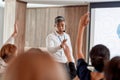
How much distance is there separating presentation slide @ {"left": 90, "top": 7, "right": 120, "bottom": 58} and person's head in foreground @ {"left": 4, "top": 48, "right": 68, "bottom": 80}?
18.7ft

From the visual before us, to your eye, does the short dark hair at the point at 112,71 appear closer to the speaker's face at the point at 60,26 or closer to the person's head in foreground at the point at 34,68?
the person's head in foreground at the point at 34,68

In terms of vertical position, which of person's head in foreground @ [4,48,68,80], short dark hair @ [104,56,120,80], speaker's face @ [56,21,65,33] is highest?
speaker's face @ [56,21,65,33]

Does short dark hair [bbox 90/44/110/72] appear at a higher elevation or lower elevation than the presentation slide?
lower

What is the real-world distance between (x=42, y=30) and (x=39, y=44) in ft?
1.40

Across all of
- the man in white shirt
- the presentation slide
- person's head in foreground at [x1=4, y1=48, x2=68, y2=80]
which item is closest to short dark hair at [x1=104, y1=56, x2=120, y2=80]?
person's head in foreground at [x1=4, y1=48, x2=68, y2=80]

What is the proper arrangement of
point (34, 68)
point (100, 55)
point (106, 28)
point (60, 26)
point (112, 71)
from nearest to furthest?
point (34, 68), point (112, 71), point (100, 55), point (60, 26), point (106, 28)

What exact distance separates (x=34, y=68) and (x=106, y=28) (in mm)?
5920

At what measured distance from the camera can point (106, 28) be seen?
6.40 meters

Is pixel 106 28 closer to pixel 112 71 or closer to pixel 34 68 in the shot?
pixel 112 71

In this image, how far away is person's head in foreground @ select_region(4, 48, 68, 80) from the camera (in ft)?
1.97

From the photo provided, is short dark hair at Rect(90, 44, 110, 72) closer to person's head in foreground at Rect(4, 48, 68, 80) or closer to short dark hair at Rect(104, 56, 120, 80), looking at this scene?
short dark hair at Rect(104, 56, 120, 80)

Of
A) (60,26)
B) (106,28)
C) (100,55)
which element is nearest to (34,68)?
(100,55)

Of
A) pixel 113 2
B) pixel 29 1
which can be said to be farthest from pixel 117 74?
pixel 29 1

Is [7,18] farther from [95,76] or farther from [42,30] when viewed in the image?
[95,76]
